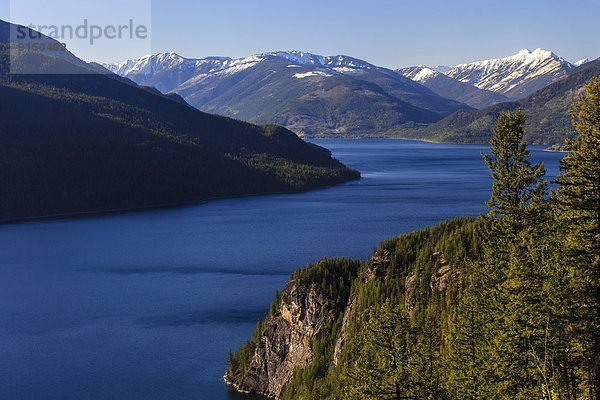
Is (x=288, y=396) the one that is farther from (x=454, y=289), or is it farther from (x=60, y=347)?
(x=60, y=347)

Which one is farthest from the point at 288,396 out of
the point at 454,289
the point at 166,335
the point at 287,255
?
the point at 287,255

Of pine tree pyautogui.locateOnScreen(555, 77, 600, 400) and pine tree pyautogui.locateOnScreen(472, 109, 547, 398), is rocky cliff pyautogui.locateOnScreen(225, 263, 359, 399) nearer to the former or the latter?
pine tree pyautogui.locateOnScreen(472, 109, 547, 398)

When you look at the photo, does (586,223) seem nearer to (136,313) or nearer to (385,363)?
(385,363)

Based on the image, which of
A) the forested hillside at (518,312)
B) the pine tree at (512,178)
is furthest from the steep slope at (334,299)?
the pine tree at (512,178)

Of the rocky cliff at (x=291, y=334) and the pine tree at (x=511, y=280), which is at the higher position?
the pine tree at (x=511, y=280)

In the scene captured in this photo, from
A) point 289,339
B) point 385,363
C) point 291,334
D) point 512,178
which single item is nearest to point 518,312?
point 385,363

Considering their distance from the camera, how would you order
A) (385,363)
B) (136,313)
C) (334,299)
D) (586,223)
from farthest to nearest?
1. (136,313)
2. (334,299)
3. (385,363)
4. (586,223)

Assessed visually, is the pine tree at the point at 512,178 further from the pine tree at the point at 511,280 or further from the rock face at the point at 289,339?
the rock face at the point at 289,339
